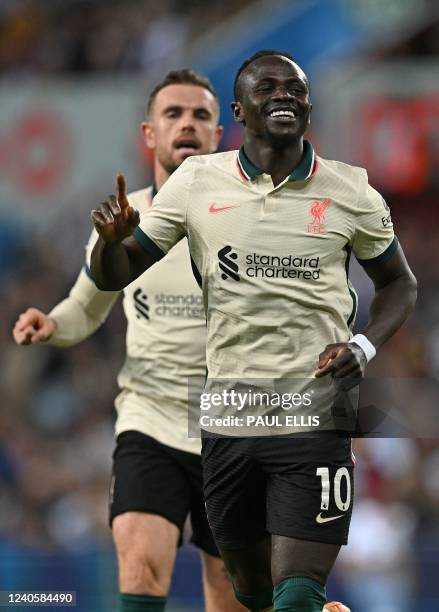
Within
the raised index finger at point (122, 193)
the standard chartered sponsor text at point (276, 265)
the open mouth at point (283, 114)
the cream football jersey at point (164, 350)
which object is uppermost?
the open mouth at point (283, 114)

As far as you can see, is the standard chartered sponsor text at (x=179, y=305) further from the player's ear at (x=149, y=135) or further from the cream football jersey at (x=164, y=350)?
the player's ear at (x=149, y=135)

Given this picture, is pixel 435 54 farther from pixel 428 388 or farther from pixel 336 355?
pixel 336 355

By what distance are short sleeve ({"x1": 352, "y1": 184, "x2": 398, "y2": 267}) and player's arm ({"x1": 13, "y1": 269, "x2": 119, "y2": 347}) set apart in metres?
1.77

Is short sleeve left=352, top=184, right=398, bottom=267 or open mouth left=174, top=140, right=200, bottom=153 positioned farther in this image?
open mouth left=174, top=140, right=200, bottom=153

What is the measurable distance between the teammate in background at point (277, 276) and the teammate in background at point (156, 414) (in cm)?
100

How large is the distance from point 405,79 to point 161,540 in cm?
896

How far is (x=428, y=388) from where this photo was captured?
1127 centimetres

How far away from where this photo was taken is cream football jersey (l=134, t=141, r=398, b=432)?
4.69m

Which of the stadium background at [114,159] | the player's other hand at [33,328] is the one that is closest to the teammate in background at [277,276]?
the player's other hand at [33,328]

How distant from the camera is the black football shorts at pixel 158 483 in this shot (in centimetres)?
587

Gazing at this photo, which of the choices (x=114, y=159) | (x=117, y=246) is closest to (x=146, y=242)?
(x=117, y=246)

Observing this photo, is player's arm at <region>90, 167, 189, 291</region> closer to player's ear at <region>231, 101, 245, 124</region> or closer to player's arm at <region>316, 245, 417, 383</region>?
player's ear at <region>231, 101, 245, 124</region>

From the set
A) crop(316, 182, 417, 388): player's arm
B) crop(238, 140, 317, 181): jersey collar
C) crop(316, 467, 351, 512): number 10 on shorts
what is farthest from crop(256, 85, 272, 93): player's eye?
crop(316, 467, 351, 512): number 10 on shorts

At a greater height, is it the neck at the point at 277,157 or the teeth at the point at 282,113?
the teeth at the point at 282,113
